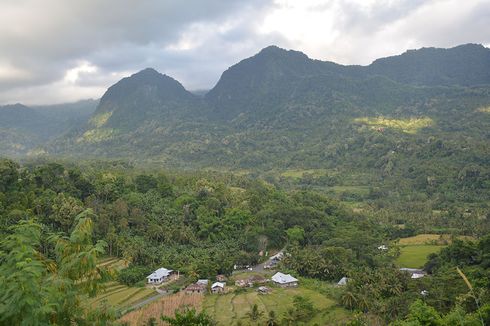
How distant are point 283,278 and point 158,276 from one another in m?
13.3

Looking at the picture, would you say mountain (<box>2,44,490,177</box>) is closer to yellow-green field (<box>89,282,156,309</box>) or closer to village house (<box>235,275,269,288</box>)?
village house (<box>235,275,269,288</box>)

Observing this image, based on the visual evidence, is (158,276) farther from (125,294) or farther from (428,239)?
(428,239)

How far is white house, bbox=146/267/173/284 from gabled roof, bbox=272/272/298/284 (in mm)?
11732

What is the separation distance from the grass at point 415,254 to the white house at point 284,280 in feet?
49.5

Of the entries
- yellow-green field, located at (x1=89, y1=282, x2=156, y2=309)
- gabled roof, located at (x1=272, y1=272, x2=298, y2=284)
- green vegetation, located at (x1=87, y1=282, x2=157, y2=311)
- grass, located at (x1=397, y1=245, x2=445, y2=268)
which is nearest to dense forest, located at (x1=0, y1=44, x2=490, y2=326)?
grass, located at (x1=397, y1=245, x2=445, y2=268)

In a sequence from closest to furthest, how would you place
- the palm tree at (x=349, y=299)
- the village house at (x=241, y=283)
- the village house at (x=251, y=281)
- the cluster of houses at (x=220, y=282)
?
the palm tree at (x=349, y=299) < the cluster of houses at (x=220, y=282) < the village house at (x=241, y=283) < the village house at (x=251, y=281)

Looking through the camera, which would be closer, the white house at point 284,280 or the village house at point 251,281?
the white house at point 284,280

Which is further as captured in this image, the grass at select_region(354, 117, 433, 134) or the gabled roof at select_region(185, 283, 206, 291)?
the grass at select_region(354, 117, 433, 134)

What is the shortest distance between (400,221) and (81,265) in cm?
7135

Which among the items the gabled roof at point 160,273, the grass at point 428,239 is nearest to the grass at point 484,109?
the grass at point 428,239

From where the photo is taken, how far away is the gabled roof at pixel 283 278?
137ft

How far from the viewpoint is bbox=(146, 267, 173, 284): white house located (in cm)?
4303

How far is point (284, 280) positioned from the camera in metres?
41.8

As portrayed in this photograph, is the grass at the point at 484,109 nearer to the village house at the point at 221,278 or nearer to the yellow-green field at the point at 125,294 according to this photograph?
the village house at the point at 221,278
